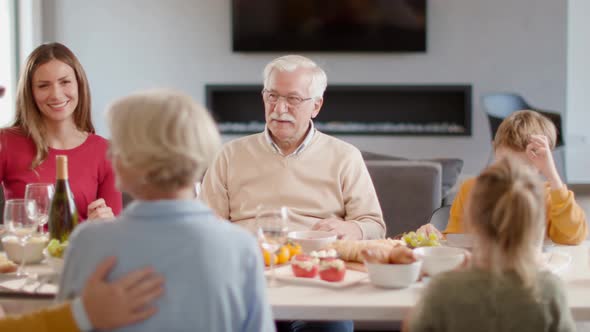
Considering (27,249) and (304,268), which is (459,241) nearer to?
(304,268)

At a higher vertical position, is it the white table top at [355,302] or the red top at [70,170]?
the red top at [70,170]

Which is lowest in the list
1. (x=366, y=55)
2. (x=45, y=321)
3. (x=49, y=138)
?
(x=45, y=321)

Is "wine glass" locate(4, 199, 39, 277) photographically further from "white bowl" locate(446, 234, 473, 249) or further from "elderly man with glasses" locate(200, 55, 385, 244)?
"white bowl" locate(446, 234, 473, 249)

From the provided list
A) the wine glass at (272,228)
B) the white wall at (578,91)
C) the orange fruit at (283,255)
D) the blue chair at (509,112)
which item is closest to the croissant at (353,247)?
the orange fruit at (283,255)

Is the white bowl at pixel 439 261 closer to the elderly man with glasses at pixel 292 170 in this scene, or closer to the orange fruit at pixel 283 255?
the orange fruit at pixel 283 255

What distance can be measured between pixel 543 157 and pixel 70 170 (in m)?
1.52

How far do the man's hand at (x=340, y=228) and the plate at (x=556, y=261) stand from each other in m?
0.57

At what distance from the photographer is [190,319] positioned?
4.25 feet

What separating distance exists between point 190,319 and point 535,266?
60 centimetres

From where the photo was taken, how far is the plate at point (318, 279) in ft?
6.02

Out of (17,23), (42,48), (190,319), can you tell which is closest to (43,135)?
(42,48)

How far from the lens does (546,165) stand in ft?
7.66

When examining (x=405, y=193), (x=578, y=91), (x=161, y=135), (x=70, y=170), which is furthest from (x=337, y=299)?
(x=578, y=91)

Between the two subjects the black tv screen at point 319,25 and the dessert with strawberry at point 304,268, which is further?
the black tv screen at point 319,25
